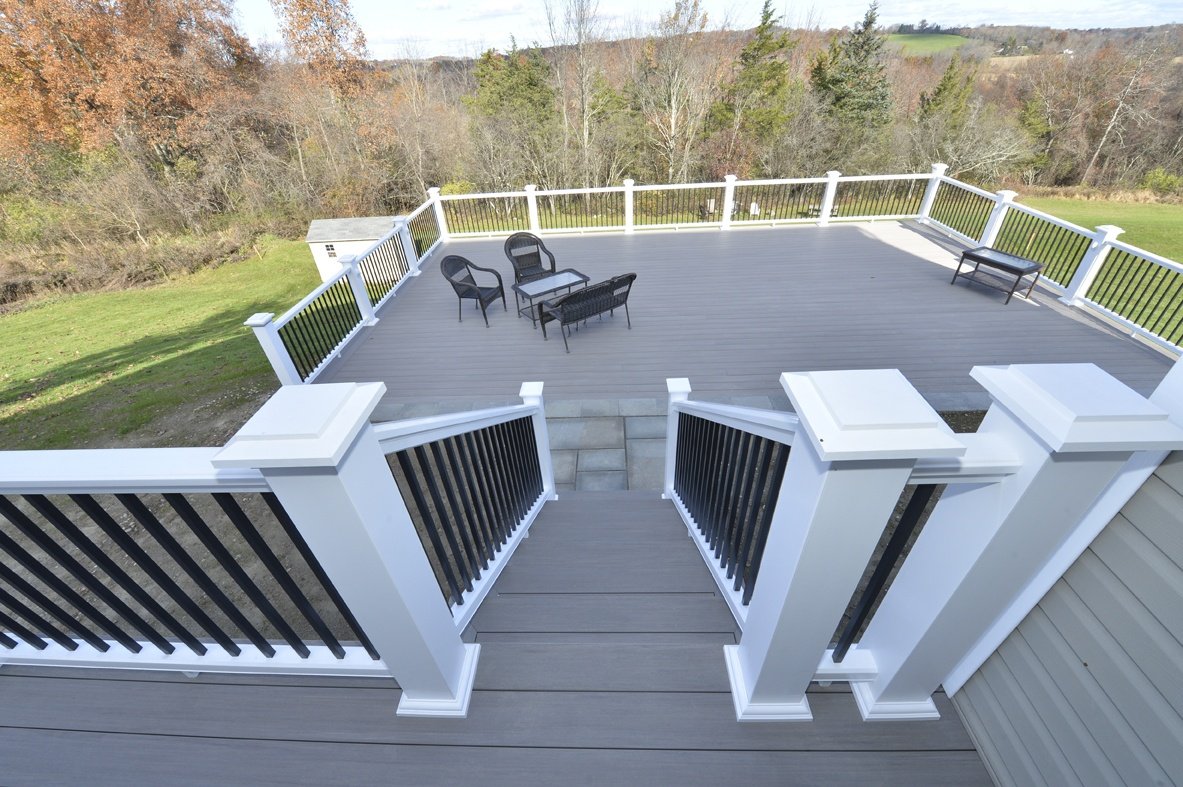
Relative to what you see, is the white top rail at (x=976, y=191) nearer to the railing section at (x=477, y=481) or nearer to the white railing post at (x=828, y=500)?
the railing section at (x=477, y=481)

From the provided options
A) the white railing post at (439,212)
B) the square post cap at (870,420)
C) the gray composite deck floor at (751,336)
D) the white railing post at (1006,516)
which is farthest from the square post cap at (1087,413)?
the white railing post at (439,212)

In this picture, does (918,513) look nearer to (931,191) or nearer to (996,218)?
(996,218)

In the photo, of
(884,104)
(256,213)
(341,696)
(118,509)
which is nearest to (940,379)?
(341,696)

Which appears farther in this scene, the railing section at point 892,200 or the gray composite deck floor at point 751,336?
the railing section at point 892,200

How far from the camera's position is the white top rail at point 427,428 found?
127 centimetres

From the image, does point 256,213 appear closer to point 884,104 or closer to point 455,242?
point 455,242

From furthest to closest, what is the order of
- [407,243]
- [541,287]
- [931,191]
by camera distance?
1. [931,191]
2. [407,243]
3. [541,287]

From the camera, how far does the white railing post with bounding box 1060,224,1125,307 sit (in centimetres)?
516

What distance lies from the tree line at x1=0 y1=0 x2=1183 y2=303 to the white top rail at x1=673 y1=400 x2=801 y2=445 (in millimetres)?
16803

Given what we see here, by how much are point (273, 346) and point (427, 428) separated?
3958 mm

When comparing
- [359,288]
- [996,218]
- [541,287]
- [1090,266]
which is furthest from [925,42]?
[359,288]

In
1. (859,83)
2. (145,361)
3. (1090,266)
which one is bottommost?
(145,361)

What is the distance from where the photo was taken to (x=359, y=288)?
19.7 ft

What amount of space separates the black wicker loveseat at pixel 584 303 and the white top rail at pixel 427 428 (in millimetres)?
3288
